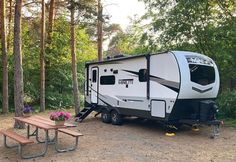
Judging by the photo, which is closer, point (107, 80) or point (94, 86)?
point (107, 80)

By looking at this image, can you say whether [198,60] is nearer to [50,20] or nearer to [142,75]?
[142,75]

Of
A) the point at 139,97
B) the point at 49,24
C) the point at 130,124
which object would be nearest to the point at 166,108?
the point at 139,97

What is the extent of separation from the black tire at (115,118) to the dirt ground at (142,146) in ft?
1.87

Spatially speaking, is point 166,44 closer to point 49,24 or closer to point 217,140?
point 217,140

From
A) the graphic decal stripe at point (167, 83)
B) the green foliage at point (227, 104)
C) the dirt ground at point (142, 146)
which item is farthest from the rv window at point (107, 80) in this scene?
the green foliage at point (227, 104)

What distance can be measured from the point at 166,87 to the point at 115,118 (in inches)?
122

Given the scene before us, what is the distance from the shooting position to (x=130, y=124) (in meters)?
11.9

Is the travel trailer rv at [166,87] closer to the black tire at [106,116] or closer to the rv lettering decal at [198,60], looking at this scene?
the rv lettering decal at [198,60]

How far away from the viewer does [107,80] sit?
40.4ft

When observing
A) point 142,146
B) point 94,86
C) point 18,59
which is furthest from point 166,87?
point 18,59

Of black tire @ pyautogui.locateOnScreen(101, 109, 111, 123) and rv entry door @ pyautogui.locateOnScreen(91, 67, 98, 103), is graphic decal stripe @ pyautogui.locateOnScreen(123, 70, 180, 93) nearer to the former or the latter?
black tire @ pyautogui.locateOnScreen(101, 109, 111, 123)

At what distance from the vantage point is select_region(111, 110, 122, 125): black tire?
11.7 m

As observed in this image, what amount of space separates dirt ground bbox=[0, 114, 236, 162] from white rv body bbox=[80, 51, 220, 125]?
0.70 metres

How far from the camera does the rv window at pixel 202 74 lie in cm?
945
